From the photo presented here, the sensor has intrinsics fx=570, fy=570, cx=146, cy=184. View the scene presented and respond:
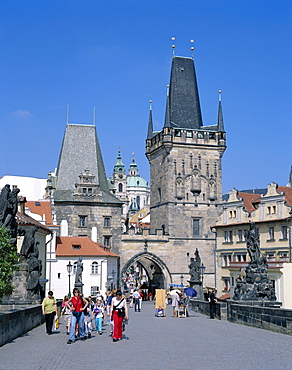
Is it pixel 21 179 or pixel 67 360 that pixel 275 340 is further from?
pixel 21 179

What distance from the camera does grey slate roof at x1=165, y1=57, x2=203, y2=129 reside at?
63.7m

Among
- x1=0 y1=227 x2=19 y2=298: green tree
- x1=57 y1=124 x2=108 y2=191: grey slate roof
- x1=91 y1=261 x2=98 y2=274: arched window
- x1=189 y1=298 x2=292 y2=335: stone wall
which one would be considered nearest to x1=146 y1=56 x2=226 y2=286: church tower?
x1=57 y1=124 x2=108 y2=191: grey slate roof

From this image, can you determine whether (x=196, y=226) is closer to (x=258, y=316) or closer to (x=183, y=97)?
(x=183, y=97)

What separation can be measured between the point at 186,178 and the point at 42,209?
16607 mm

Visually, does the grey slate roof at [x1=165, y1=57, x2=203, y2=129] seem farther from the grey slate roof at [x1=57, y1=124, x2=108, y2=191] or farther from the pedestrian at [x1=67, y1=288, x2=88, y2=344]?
the pedestrian at [x1=67, y1=288, x2=88, y2=344]

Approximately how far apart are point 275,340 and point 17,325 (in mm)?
5878

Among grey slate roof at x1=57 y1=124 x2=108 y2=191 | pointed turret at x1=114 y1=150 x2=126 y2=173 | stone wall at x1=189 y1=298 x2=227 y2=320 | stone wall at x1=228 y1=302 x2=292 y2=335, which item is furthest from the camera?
pointed turret at x1=114 y1=150 x2=126 y2=173

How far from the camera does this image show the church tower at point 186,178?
59719mm

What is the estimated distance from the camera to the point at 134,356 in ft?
32.9

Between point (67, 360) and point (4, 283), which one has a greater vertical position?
point (4, 283)

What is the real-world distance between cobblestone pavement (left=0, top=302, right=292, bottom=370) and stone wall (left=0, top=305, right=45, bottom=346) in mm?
190

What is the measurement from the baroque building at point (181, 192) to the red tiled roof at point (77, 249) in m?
7.67

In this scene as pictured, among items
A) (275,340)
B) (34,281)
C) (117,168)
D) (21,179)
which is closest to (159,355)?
(275,340)

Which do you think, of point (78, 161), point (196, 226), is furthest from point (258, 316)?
point (78, 161)
